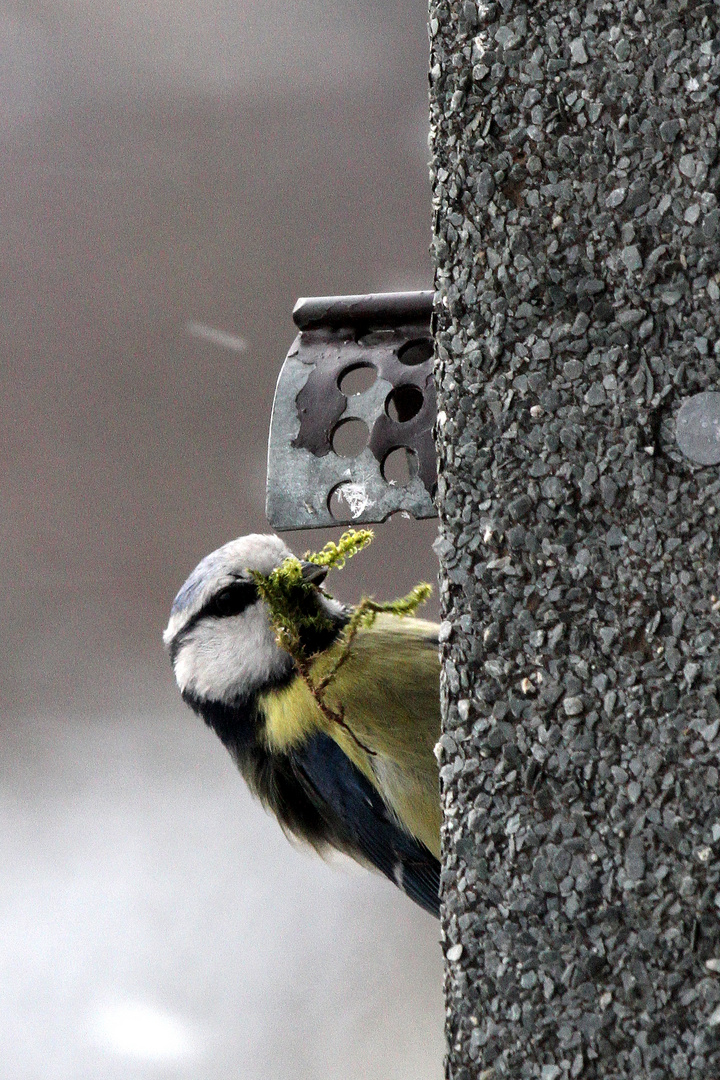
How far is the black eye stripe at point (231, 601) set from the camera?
910mm

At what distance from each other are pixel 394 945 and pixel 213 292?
0.95m

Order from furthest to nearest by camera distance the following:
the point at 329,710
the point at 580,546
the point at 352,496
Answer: the point at 329,710 → the point at 352,496 → the point at 580,546

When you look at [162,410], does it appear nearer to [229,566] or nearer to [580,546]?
[229,566]

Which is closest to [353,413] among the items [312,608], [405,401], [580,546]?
[405,401]

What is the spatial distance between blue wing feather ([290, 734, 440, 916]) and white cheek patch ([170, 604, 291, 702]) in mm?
71

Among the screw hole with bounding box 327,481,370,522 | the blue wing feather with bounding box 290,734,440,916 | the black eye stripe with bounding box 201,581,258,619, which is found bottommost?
the blue wing feather with bounding box 290,734,440,916

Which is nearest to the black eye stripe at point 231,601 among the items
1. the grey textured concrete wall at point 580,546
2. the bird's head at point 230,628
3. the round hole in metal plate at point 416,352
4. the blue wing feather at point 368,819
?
the bird's head at point 230,628

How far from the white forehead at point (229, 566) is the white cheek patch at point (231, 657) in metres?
0.02

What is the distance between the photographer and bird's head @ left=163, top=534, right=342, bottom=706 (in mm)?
899

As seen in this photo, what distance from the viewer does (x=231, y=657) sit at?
36.9 inches

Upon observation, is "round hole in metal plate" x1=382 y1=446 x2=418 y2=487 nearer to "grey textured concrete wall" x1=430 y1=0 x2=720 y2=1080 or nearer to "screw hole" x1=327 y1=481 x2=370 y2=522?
"screw hole" x1=327 y1=481 x2=370 y2=522

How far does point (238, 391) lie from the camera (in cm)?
156

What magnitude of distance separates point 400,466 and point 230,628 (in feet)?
0.82

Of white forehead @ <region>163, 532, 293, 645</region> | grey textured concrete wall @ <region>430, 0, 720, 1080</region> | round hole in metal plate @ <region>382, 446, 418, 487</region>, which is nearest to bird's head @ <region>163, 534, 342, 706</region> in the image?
white forehead @ <region>163, 532, 293, 645</region>
